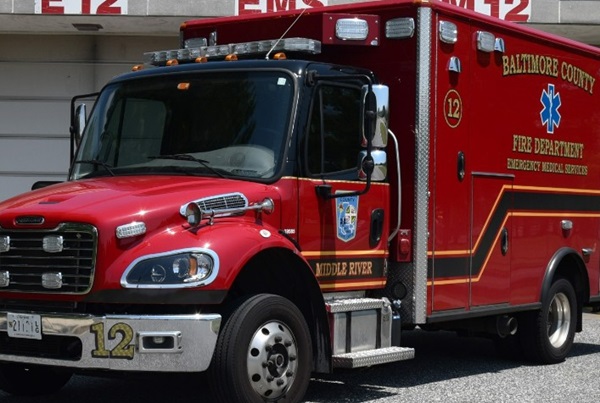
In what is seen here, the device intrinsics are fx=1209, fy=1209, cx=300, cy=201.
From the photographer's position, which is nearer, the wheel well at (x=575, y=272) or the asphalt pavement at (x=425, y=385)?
the asphalt pavement at (x=425, y=385)

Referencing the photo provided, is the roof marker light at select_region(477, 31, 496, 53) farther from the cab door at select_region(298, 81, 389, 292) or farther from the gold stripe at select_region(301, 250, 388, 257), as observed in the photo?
the gold stripe at select_region(301, 250, 388, 257)

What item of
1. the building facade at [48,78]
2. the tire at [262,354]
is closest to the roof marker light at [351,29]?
the tire at [262,354]

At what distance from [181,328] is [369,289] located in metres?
2.23

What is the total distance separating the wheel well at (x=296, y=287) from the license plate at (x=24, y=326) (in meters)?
1.29

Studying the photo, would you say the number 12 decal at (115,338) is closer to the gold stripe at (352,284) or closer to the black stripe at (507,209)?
the gold stripe at (352,284)

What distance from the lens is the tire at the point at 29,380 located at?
8.62 m

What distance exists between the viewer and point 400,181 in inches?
358

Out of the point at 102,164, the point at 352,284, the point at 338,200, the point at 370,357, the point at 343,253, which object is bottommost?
the point at 370,357

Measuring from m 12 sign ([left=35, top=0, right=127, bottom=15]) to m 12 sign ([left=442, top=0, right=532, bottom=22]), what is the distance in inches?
192

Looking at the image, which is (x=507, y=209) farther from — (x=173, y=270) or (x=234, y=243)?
(x=173, y=270)

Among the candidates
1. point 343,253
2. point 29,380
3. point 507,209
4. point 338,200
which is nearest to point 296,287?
point 343,253

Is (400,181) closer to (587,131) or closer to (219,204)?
(219,204)

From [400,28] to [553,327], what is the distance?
12.1ft

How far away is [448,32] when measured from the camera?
945cm
